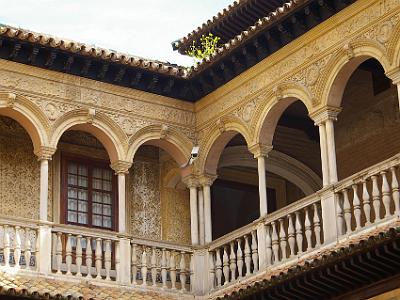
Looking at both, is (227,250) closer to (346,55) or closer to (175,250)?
(175,250)

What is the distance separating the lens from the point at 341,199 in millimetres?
15422

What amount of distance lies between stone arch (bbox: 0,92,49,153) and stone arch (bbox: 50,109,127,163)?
0.32 m

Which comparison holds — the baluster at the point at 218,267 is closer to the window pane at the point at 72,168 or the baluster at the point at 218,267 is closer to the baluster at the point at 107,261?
the baluster at the point at 107,261

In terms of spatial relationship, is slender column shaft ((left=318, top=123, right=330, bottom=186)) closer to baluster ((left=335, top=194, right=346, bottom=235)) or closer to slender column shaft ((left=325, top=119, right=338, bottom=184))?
slender column shaft ((left=325, top=119, right=338, bottom=184))

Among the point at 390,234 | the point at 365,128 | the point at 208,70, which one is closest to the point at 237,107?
the point at 208,70

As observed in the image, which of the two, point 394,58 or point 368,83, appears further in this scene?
point 368,83

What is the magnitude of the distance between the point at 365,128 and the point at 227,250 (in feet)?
9.14

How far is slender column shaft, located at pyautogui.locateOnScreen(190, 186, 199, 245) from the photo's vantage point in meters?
17.9

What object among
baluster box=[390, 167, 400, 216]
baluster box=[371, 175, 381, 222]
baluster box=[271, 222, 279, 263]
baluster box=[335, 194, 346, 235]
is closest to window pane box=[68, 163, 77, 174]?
baluster box=[271, 222, 279, 263]

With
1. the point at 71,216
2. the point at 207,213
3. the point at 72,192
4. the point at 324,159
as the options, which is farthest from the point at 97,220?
the point at 324,159

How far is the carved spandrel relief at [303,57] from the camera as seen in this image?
15.3m

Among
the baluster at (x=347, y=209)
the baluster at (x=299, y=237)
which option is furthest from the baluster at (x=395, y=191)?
the baluster at (x=299, y=237)

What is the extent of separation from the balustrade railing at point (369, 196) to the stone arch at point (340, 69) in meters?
1.25

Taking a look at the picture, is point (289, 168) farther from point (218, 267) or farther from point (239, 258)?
point (239, 258)
